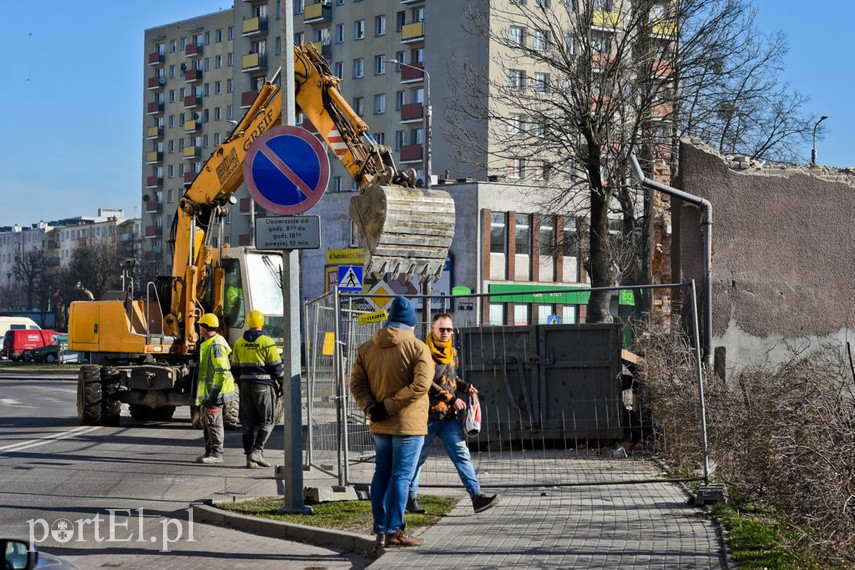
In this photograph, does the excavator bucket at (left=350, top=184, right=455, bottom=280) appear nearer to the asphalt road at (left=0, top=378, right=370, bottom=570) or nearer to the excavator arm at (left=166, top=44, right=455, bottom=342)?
the excavator arm at (left=166, top=44, right=455, bottom=342)

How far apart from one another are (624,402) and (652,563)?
26.5 feet

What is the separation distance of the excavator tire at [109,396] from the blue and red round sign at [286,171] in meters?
11.3

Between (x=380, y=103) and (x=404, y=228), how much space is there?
211 feet

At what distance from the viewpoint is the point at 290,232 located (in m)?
10.5

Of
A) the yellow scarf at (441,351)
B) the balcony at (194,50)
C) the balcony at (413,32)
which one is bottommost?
the yellow scarf at (441,351)

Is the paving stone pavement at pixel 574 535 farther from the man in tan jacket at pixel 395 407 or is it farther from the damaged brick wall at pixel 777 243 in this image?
the damaged brick wall at pixel 777 243

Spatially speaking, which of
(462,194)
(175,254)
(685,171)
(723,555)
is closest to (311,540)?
(723,555)

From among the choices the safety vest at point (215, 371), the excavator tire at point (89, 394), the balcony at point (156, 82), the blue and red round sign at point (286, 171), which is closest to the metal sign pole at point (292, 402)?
the blue and red round sign at point (286, 171)

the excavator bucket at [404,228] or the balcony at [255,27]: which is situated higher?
the balcony at [255,27]

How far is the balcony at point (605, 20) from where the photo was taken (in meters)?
29.2

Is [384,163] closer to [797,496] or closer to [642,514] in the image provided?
[642,514]

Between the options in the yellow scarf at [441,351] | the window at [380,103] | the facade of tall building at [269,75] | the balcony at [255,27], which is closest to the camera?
the yellow scarf at [441,351]

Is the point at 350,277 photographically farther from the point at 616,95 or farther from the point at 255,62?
the point at 255,62

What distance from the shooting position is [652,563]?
7895 mm
